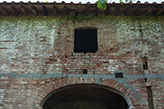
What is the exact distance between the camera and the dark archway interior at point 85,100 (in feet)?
31.2

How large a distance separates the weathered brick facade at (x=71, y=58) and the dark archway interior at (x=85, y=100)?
8.85ft

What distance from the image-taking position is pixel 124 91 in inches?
257

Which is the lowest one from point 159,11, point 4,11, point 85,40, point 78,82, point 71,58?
point 78,82

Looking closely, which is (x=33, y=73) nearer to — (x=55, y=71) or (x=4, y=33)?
(x=55, y=71)

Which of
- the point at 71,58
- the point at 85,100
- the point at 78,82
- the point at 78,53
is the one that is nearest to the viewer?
the point at 78,82

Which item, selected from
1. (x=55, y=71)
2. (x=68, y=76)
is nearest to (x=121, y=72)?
(x=68, y=76)

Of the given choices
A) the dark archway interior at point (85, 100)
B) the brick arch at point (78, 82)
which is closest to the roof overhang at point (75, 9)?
the brick arch at point (78, 82)

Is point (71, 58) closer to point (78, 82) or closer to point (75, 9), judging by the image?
point (78, 82)

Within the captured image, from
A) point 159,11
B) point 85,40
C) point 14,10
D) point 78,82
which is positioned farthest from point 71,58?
point 159,11

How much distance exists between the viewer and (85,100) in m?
10.3

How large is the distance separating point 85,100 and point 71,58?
408 cm

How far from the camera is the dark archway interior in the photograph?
9.52 m

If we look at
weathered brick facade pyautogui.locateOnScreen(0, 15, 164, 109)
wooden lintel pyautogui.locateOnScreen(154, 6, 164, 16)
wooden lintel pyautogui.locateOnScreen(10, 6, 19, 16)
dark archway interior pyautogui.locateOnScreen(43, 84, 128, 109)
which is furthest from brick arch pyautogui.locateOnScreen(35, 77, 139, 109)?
wooden lintel pyautogui.locateOnScreen(154, 6, 164, 16)

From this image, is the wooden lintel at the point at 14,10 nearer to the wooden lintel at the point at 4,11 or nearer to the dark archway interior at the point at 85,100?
the wooden lintel at the point at 4,11
